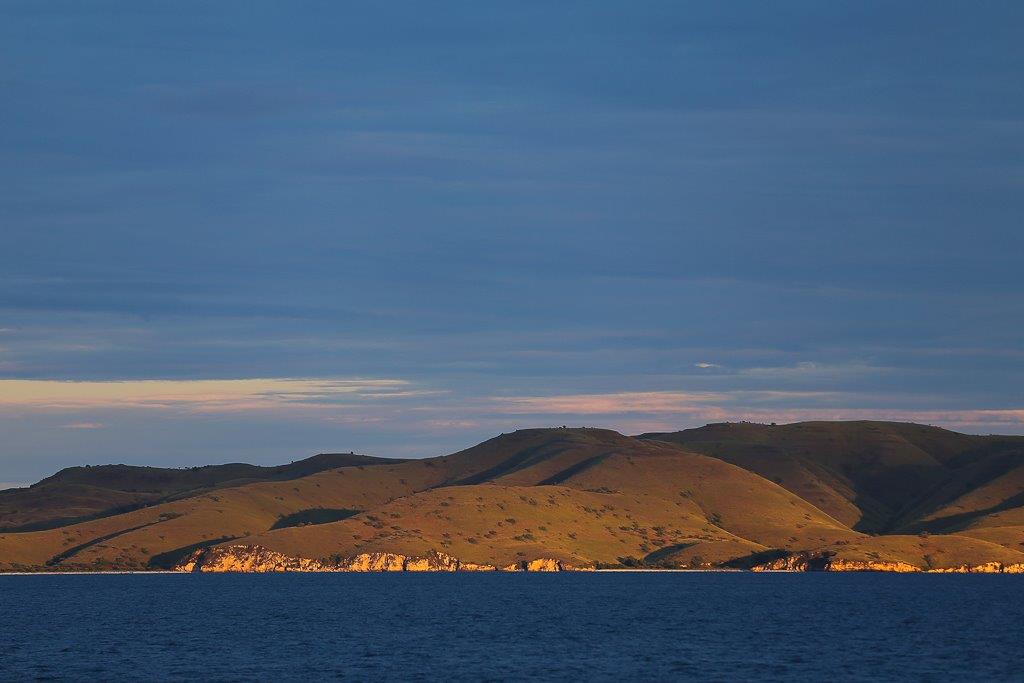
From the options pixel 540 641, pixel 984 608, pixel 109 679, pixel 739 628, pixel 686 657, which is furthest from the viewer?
pixel 984 608

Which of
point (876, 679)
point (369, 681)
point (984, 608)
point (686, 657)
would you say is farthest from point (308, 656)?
point (984, 608)

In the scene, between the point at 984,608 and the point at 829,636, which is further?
the point at 984,608

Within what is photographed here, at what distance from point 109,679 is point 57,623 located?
67733 mm

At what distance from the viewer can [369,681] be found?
339ft

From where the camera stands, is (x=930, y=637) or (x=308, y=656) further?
(x=930, y=637)

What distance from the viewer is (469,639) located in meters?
141

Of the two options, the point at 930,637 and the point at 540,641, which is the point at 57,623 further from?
the point at 930,637

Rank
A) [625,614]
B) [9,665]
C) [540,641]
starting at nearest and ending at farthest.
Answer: [9,665]
[540,641]
[625,614]

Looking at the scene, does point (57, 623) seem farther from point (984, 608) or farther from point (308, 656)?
point (984, 608)

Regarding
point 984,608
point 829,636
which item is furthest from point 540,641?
point 984,608

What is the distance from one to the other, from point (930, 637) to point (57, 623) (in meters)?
96.3

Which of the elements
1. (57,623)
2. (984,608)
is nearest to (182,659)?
(57,623)

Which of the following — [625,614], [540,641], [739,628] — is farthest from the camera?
[625,614]

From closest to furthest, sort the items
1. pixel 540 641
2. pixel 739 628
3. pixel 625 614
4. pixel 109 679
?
pixel 109 679 < pixel 540 641 < pixel 739 628 < pixel 625 614
